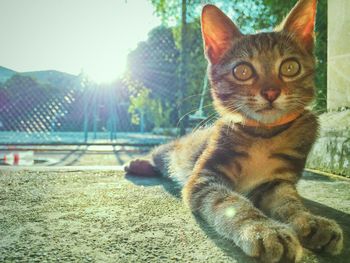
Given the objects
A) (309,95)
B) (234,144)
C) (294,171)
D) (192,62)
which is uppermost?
(192,62)

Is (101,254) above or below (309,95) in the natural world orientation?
below

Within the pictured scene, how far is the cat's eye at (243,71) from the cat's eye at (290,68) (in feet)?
0.61

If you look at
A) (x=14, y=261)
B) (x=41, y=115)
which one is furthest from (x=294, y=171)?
Answer: (x=41, y=115)

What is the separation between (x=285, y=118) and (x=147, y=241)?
4.03 ft

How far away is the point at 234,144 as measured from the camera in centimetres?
215

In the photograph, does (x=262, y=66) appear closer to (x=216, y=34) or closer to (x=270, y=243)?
(x=216, y=34)

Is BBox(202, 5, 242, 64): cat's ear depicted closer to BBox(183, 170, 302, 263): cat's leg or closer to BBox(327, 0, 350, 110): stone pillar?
BBox(183, 170, 302, 263): cat's leg

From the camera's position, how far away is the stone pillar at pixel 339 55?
3.27 m

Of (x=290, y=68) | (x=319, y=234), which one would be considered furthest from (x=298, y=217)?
(x=290, y=68)

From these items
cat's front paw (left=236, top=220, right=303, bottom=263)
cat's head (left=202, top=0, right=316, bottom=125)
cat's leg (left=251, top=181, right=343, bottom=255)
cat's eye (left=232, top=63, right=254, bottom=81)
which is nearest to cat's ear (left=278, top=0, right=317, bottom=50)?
cat's head (left=202, top=0, right=316, bottom=125)

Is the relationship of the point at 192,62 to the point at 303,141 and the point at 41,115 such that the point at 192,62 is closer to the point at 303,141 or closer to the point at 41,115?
the point at 41,115

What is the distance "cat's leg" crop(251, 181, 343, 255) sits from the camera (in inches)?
51.4

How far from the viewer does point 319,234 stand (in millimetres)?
1336

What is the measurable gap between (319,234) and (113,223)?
0.86 metres
